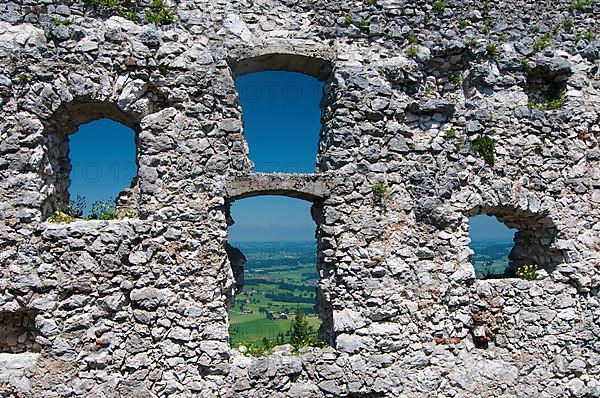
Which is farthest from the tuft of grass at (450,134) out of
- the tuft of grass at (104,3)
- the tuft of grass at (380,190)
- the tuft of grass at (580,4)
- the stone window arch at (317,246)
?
the tuft of grass at (104,3)

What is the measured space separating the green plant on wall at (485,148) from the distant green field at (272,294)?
10.9 feet

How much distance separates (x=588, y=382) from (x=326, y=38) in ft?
23.9

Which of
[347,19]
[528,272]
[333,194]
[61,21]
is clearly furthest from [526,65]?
[61,21]

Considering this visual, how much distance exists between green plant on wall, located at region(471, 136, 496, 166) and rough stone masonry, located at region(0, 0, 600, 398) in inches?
2.0

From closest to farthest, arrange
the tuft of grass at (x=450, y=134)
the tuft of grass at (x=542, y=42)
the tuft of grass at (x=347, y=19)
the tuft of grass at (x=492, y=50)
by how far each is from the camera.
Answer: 1. the tuft of grass at (x=347, y=19)
2. the tuft of grass at (x=450, y=134)
3. the tuft of grass at (x=492, y=50)
4. the tuft of grass at (x=542, y=42)

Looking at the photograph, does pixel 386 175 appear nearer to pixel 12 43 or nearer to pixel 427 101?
pixel 427 101

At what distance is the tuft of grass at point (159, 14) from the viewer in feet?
24.5

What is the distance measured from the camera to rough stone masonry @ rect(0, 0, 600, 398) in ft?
22.9

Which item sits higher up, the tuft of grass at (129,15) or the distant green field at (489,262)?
the tuft of grass at (129,15)

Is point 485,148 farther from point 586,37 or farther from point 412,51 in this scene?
point 586,37

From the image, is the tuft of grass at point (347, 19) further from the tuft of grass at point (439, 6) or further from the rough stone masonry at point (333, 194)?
the tuft of grass at point (439, 6)

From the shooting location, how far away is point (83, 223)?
23.2 ft

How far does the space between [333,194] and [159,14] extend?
154 inches

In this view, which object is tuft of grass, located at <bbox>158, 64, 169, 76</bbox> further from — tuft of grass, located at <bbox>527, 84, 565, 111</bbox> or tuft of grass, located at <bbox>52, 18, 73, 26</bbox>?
tuft of grass, located at <bbox>527, 84, 565, 111</bbox>
